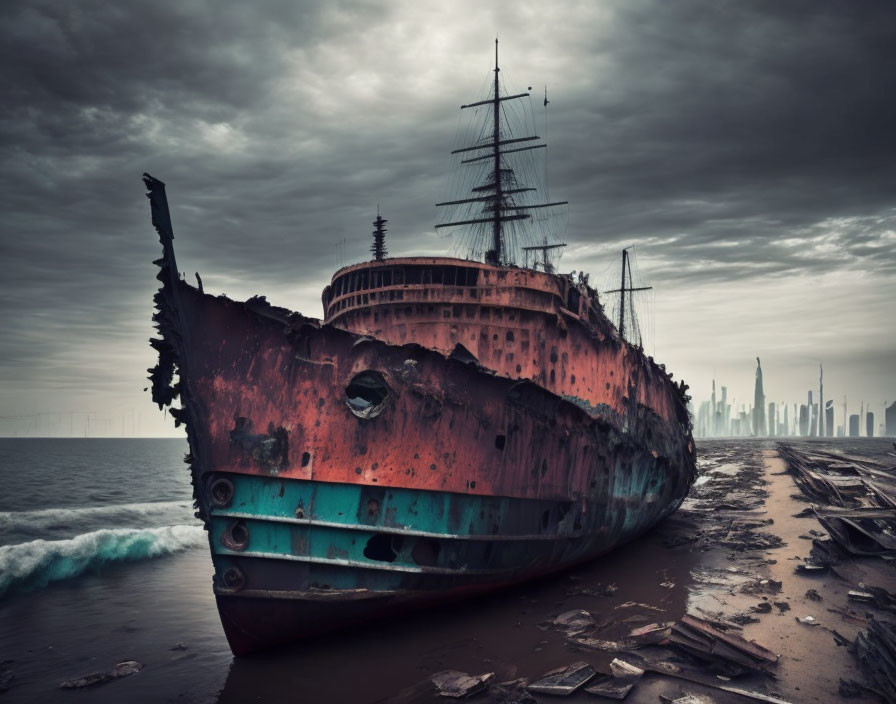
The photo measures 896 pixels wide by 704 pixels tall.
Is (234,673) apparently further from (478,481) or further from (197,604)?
(197,604)

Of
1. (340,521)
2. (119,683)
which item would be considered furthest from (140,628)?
(340,521)

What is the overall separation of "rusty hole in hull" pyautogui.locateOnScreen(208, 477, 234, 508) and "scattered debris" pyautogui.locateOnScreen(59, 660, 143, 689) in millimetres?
2742

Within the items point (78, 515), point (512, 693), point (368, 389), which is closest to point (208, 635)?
point (368, 389)

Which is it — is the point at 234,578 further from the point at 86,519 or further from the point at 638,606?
the point at 86,519

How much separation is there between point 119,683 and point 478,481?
488cm

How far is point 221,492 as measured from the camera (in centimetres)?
649

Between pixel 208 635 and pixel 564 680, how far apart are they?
5664 mm

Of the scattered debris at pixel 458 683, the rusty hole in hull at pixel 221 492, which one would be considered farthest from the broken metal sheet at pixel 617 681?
the rusty hole in hull at pixel 221 492

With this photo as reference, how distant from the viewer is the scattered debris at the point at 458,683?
225 inches

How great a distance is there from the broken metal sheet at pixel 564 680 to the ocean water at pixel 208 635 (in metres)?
0.27

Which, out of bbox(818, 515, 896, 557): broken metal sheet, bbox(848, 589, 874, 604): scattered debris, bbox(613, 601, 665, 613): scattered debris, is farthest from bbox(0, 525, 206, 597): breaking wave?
bbox(818, 515, 896, 557): broken metal sheet

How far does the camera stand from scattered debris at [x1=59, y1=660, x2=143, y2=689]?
684 centimetres

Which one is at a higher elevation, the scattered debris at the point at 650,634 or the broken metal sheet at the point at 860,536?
the broken metal sheet at the point at 860,536

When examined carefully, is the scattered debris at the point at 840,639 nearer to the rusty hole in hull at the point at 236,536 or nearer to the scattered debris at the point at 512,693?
the scattered debris at the point at 512,693
